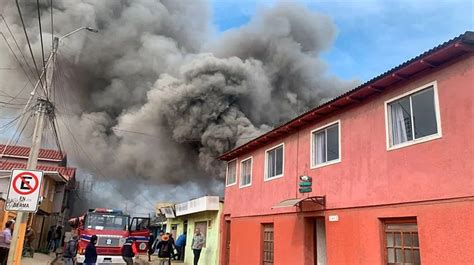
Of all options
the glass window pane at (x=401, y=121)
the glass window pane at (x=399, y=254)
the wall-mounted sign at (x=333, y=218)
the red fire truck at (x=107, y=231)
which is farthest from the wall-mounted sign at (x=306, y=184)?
the red fire truck at (x=107, y=231)

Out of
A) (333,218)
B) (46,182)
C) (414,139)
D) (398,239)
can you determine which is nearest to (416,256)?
(398,239)

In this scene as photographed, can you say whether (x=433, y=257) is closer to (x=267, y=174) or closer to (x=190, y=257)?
(x=267, y=174)

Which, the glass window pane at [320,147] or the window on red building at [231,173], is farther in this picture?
the window on red building at [231,173]

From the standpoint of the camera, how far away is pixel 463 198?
6059 mm

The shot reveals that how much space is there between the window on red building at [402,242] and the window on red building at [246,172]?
288 inches

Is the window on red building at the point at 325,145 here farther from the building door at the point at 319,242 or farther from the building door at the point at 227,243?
the building door at the point at 227,243

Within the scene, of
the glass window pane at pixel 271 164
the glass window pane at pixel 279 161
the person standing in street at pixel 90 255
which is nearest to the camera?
the person standing in street at pixel 90 255

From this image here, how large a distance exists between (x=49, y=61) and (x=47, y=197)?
64.8ft

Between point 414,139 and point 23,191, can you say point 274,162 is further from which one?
point 23,191

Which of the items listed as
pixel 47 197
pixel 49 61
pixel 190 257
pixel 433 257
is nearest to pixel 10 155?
pixel 47 197

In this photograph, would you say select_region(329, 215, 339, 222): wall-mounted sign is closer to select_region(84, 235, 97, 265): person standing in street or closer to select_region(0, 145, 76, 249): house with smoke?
select_region(84, 235, 97, 265): person standing in street

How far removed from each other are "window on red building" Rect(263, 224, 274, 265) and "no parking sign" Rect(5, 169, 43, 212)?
24.4 ft

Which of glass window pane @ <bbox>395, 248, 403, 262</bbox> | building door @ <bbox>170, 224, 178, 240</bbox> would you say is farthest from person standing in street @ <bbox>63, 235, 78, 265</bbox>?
building door @ <bbox>170, 224, 178, 240</bbox>

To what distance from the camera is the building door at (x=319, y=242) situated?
389 inches
